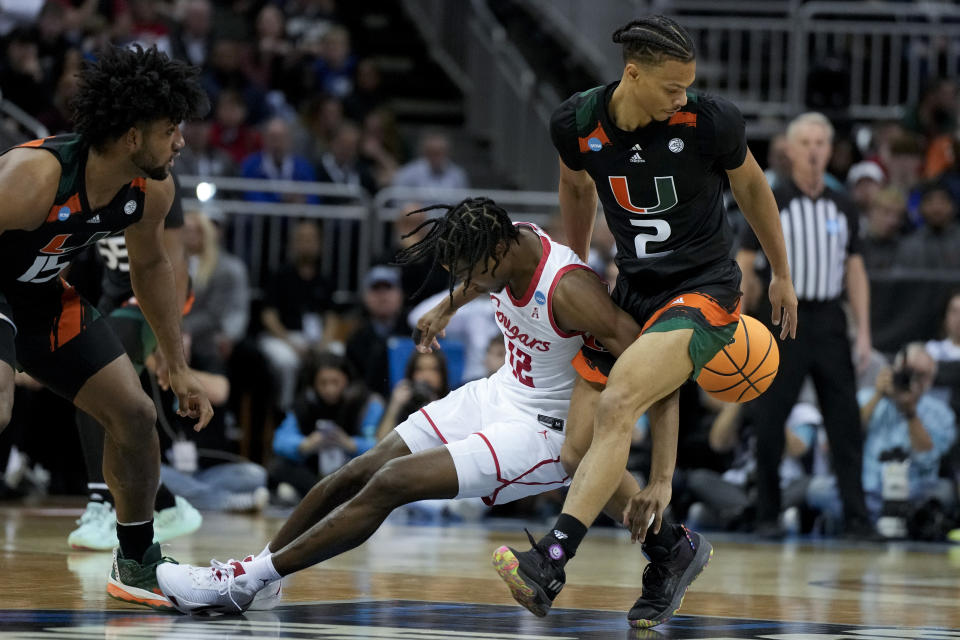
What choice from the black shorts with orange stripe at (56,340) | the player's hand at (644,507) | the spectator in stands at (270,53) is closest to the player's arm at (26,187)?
the black shorts with orange stripe at (56,340)

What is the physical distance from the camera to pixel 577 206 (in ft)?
18.3

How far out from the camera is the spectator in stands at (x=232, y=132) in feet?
46.1

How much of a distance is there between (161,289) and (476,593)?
5.55 feet

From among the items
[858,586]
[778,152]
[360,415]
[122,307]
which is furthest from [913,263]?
[122,307]

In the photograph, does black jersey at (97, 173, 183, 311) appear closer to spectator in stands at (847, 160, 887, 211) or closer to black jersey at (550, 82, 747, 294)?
black jersey at (550, 82, 747, 294)

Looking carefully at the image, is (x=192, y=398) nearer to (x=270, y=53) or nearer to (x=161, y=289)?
(x=161, y=289)

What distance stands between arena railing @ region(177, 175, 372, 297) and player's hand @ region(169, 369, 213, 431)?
728 cm

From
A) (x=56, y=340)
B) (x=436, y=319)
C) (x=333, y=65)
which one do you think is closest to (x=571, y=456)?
(x=436, y=319)

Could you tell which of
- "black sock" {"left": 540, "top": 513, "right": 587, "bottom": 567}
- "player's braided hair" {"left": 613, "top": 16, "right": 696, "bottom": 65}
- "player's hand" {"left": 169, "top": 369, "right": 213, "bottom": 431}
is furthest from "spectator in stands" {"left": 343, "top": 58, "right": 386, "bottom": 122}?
"black sock" {"left": 540, "top": 513, "right": 587, "bottom": 567}

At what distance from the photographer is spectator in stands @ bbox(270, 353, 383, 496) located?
10469 millimetres

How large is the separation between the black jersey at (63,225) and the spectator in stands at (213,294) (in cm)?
574

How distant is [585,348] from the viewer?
206 inches

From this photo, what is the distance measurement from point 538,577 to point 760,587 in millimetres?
2111

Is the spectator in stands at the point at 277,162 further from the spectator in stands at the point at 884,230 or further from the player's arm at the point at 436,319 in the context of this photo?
the player's arm at the point at 436,319
